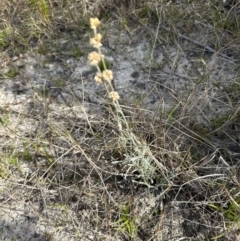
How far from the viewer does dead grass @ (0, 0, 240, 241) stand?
1395mm

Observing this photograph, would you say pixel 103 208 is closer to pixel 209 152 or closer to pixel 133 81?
pixel 209 152

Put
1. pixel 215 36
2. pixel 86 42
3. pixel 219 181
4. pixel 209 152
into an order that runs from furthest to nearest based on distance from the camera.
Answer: pixel 86 42 → pixel 215 36 → pixel 209 152 → pixel 219 181

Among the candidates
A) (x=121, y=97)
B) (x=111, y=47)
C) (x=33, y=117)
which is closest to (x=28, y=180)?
(x=33, y=117)

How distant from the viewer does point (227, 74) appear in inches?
69.6

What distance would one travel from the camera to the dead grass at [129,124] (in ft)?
4.58

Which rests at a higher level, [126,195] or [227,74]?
[227,74]

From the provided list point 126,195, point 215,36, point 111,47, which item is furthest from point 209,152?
point 111,47

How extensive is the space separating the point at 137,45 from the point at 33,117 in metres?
0.67

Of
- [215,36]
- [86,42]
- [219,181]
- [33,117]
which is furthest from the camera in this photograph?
[86,42]

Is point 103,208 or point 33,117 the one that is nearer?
point 103,208

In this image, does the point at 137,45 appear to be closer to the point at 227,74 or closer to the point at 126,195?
the point at 227,74

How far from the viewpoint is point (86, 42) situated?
201 centimetres

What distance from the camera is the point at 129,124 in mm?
1522

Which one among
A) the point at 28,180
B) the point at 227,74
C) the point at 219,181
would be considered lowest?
the point at 28,180
